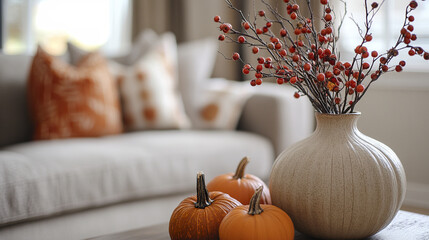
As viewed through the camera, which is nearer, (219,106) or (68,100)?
(68,100)

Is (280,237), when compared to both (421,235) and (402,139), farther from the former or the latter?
(402,139)

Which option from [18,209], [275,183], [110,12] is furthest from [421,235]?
[110,12]

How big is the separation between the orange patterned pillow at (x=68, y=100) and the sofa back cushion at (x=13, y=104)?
84 millimetres

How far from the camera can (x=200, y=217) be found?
3.48ft

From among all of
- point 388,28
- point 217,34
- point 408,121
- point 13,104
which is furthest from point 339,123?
point 217,34

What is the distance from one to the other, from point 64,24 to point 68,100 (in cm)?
277

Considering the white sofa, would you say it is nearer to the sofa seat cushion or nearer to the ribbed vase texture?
the sofa seat cushion

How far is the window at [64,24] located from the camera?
4.61 metres

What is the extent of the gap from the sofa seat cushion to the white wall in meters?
0.97

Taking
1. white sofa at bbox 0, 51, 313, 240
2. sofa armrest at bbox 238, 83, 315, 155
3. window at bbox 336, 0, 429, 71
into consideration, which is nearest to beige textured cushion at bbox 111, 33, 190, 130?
white sofa at bbox 0, 51, 313, 240

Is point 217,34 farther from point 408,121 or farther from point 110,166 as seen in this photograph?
point 110,166

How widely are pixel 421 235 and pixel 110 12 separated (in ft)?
13.4

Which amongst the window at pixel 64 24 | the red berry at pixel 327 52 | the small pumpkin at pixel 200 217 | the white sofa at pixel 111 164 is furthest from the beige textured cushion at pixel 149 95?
the window at pixel 64 24

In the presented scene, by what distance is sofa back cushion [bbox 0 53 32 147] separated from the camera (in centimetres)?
229
